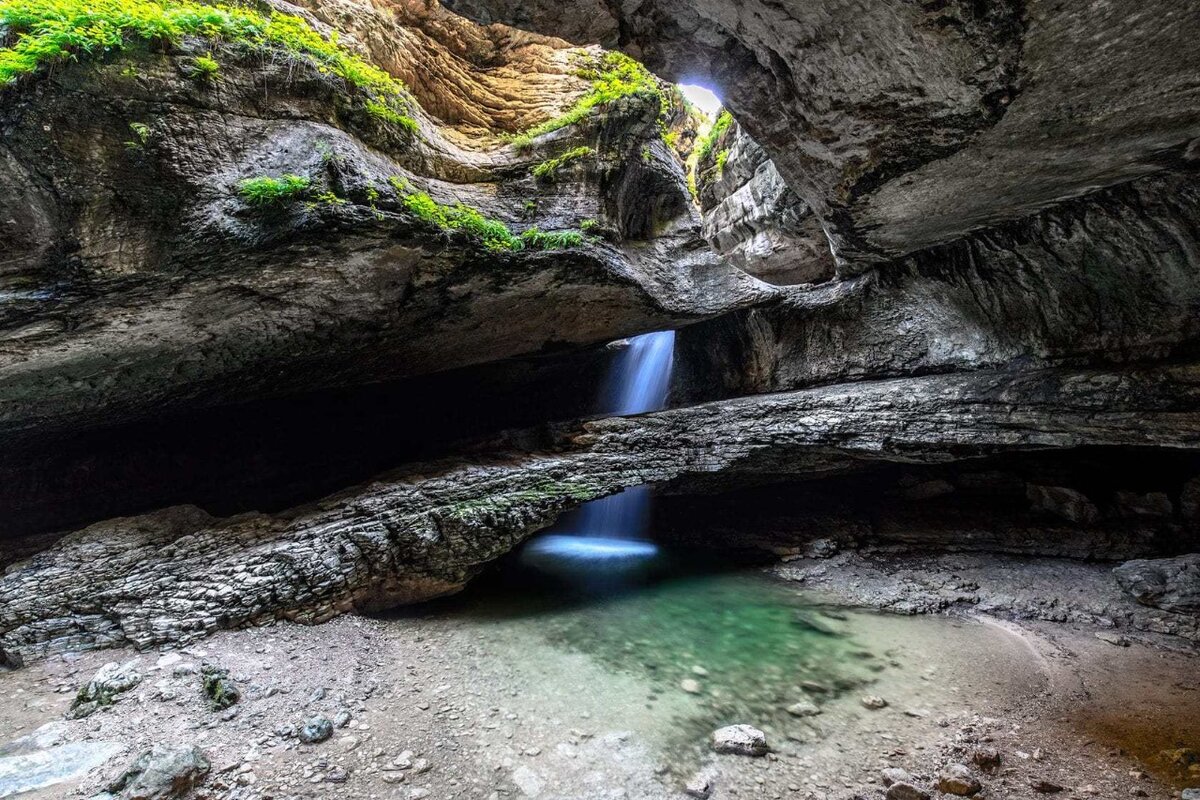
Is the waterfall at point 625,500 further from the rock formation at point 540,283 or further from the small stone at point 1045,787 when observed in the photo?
the small stone at point 1045,787

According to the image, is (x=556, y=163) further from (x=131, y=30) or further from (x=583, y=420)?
(x=131, y=30)

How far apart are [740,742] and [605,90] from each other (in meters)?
7.93

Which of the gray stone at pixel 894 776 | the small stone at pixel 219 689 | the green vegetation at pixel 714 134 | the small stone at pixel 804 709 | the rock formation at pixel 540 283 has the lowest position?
the small stone at pixel 804 709

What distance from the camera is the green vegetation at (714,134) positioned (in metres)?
11.3

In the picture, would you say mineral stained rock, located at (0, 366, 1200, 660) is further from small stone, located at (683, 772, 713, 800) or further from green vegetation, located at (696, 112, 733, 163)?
green vegetation, located at (696, 112, 733, 163)

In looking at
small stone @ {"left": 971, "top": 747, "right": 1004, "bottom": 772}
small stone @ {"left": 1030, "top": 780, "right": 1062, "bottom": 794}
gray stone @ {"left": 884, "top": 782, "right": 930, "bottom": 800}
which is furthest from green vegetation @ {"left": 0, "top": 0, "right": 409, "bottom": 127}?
small stone @ {"left": 1030, "top": 780, "right": 1062, "bottom": 794}

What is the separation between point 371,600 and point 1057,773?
20.9ft

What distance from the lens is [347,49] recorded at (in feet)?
18.5

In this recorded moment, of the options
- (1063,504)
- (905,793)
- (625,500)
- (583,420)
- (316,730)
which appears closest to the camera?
(905,793)

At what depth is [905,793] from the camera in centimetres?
292

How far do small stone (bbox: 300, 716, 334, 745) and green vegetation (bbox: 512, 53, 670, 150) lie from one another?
6.73 metres

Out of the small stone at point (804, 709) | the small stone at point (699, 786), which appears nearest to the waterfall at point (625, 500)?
the small stone at point (804, 709)

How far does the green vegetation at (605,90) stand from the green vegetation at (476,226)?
1559mm

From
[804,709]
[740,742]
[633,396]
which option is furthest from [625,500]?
[740,742]
